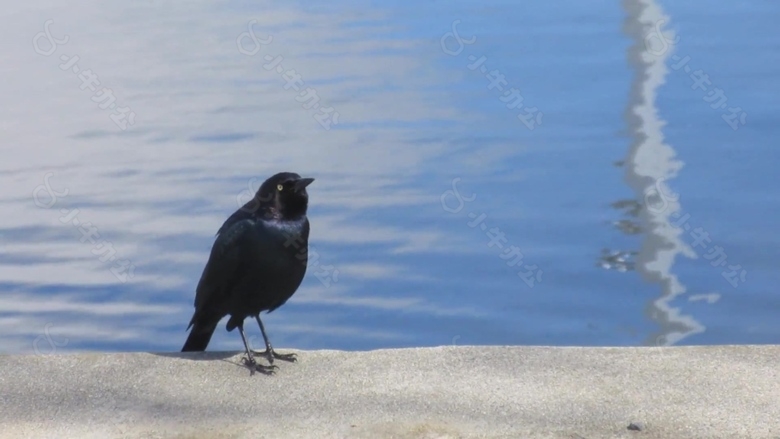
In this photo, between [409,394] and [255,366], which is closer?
[409,394]

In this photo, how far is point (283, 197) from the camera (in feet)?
14.5

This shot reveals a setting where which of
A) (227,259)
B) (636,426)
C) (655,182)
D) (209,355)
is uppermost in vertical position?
(655,182)

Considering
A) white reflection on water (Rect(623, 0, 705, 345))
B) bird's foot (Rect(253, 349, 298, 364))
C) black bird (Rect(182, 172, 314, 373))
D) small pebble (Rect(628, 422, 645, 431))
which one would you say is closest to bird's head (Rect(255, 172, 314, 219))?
black bird (Rect(182, 172, 314, 373))

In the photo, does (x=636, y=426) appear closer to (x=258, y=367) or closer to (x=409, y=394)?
(x=409, y=394)

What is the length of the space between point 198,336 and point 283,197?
0.72 m

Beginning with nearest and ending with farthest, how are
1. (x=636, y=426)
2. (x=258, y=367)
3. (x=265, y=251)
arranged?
(x=636, y=426)
(x=258, y=367)
(x=265, y=251)

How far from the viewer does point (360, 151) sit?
928cm

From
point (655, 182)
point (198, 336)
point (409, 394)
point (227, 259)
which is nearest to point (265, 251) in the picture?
point (227, 259)

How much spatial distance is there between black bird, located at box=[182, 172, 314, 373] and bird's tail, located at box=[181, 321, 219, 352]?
0.25 metres

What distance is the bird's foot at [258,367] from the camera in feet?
13.9

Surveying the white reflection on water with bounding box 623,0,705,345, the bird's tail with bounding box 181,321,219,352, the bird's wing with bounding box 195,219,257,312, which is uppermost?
the white reflection on water with bounding box 623,0,705,345

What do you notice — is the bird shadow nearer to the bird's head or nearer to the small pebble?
the bird's head

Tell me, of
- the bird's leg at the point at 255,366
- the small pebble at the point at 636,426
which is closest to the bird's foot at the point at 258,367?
the bird's leg at the point at 255,366

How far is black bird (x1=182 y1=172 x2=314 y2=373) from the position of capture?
438 centimetres
